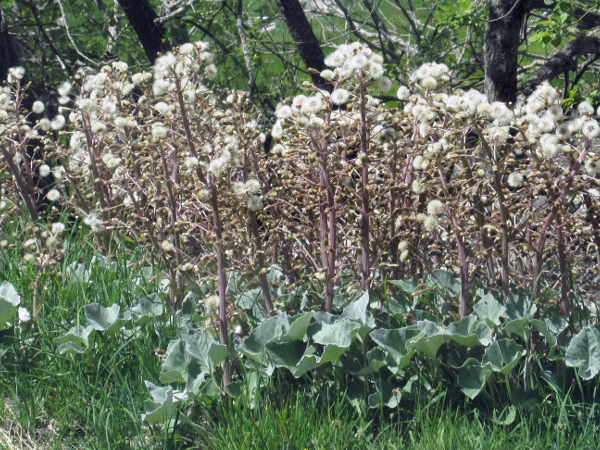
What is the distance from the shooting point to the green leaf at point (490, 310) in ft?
8.99

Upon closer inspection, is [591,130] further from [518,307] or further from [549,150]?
[518,307]

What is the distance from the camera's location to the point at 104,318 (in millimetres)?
2932

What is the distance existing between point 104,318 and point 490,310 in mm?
1489

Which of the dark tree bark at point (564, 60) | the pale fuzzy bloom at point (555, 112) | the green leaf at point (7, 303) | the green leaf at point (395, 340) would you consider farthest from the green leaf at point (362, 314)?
the dark tree bark at point (564, 60)

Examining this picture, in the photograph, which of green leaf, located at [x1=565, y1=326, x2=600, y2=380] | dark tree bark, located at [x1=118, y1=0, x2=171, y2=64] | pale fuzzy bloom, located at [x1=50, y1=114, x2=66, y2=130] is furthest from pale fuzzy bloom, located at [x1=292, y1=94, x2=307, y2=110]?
dark tree bark, located at [x1=118, y1=0, x2=171, y2=64]

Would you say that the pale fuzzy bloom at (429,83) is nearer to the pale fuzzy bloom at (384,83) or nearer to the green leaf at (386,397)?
the pale fuzzy bloom at (384,83)

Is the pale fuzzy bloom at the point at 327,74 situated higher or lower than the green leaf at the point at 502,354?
higher

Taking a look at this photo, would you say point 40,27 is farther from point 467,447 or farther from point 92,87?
point 467,447

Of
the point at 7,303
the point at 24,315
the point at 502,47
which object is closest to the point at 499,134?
the point at 502,47

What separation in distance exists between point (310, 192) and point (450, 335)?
3.33 ft

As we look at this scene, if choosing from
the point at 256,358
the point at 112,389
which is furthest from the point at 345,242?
the point at 112,389

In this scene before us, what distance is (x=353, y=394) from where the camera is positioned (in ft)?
8.83

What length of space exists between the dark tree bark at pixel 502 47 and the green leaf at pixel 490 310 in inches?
75.6

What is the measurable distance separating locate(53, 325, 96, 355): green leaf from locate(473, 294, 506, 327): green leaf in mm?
1449
